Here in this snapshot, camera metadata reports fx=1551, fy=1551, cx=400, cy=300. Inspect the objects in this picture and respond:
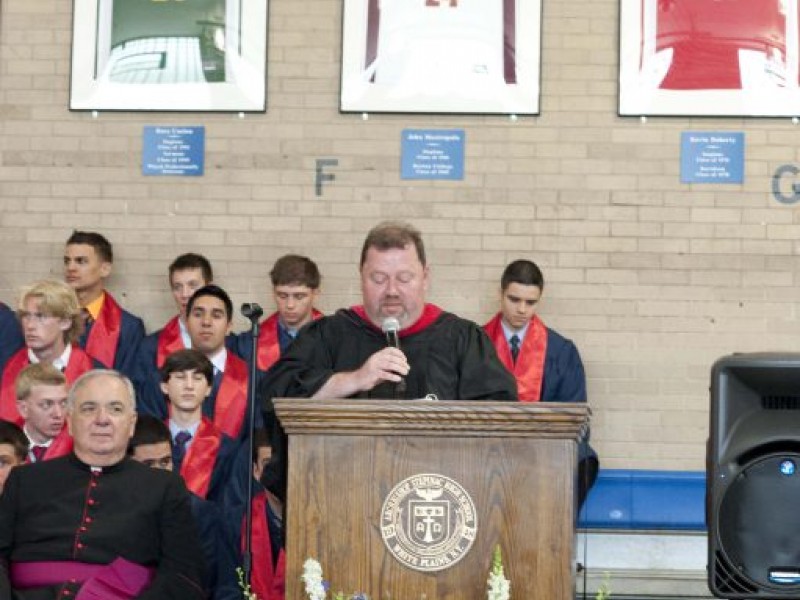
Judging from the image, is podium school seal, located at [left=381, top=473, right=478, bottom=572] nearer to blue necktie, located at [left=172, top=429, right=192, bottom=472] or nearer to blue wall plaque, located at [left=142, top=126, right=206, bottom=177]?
blue necktie, located at [left=172, top=429, right=192, bottom=472]

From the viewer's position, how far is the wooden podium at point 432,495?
3869mm

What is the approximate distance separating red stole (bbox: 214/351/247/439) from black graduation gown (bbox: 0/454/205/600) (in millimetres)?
2197

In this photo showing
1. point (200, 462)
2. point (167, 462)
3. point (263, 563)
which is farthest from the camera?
point (200, 462)

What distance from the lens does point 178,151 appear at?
30.1 feet

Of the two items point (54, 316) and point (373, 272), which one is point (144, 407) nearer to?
point (54, 316)

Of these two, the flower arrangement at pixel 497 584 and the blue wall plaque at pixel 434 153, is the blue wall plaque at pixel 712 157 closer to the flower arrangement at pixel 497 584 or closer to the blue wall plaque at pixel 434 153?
the blue wall plaque at pixel 434 153

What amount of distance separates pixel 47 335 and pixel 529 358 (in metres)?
2.59

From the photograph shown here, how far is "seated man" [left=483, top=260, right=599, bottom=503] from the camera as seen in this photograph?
8453 mm

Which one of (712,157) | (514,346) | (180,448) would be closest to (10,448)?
(180,448)

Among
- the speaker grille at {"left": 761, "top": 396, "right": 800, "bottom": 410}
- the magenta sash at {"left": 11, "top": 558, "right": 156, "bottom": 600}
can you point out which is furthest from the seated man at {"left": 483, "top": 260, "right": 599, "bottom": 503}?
the speaker grille at {"left": 761, "top": 396, "right": 800, "bottom": 410}

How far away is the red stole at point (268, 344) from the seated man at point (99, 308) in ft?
2.37

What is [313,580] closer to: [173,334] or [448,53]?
[173,334]

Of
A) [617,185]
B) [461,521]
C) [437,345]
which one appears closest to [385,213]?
[617,185]

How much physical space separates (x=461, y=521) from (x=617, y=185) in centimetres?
540
